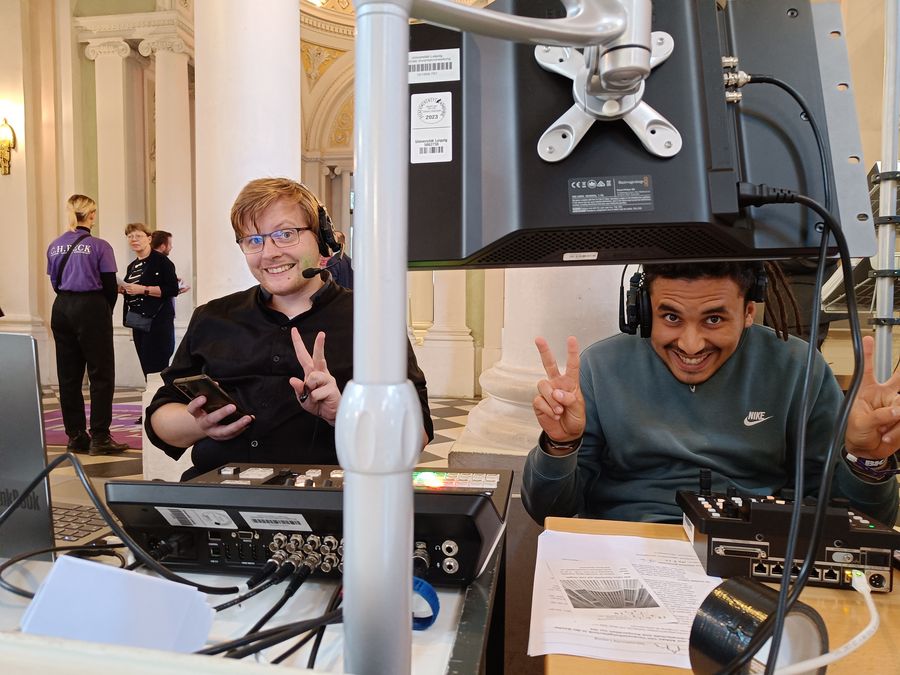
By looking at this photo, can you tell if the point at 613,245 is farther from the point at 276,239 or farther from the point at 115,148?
the point at 115,148

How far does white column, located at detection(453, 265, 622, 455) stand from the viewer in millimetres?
1865

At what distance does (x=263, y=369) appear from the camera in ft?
4.34

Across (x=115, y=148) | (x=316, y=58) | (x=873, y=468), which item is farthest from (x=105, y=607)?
(x=316, y=58)

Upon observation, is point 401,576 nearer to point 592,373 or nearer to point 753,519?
point 753,519

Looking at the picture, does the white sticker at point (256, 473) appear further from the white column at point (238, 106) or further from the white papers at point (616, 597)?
the white column at point (238, 106)

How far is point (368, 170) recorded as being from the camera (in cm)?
29

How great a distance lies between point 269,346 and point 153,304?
9.13 ft

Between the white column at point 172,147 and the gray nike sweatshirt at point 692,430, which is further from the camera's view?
the white column at point 172,147

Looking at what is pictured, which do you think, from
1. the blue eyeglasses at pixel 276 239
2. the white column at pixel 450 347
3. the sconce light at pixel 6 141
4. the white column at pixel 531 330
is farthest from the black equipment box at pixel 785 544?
the sconce light at pixel 6 141

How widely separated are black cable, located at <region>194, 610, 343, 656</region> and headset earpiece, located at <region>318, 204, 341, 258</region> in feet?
3.42

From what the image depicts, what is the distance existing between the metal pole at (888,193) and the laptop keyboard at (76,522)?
1.95 meters

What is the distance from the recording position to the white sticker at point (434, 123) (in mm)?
508

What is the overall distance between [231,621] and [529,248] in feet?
1.45

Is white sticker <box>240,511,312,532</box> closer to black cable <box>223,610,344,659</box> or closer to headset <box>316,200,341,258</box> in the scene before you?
black cable <box>223,610,344,659</box>
